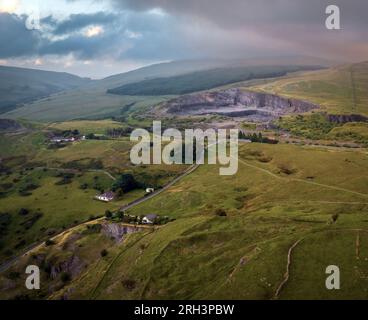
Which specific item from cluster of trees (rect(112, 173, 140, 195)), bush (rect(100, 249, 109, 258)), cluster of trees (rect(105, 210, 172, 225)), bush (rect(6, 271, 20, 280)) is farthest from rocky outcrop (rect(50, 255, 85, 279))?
cluster of trees (rect(112, 173, 140, 195))

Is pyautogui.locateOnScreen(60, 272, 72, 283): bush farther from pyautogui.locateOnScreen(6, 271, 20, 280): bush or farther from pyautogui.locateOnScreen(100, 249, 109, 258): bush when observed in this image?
pyautogui.locateOnScreen(6, 271, 20, 280): bush

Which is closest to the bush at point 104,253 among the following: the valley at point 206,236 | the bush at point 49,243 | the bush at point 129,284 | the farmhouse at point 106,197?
the valley at point 206,236

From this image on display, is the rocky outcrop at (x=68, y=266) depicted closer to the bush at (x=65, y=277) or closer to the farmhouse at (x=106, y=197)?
the bush at (x=65, y=277)

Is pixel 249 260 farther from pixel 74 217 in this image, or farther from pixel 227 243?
pixel 74 217

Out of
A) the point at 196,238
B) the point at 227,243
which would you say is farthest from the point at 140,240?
the point at 227,243

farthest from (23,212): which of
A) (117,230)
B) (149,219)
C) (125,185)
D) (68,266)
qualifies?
(149,219)
